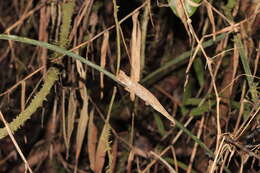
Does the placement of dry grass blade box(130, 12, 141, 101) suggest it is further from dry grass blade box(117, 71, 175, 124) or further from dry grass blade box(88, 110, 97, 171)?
dry grass blade box(88, 110, 97, 171)

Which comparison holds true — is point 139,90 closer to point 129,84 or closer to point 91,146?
point 129,84

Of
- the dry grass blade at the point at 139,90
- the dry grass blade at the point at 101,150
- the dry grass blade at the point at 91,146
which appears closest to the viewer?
the dry grass blade at the point at 139,90

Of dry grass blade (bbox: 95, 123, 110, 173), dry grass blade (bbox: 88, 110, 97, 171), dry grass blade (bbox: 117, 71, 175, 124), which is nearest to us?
dry grass blade (bbox: 117, 71, 175, 124)

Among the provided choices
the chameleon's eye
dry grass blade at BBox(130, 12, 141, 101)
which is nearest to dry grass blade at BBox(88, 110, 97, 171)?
dry grass blade at BBox(130, 12, 141, 101)

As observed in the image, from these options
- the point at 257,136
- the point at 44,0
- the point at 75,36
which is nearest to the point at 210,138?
the point at 257,136

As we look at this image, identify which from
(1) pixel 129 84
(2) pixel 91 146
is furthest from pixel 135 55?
(2) pixel 91 146

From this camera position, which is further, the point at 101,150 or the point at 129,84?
the point at 101,150

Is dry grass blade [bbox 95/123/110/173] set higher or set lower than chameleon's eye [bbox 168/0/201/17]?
lower

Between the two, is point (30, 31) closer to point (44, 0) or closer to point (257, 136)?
point (44, 0)

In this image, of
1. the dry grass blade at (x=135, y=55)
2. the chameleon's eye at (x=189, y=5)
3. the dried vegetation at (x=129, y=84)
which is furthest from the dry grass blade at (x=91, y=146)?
the chameleon's eye at (x=189, y=5)

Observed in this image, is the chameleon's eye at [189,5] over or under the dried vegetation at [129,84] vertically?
over

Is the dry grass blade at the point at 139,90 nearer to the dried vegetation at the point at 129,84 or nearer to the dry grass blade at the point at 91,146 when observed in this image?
the dried vegetation at the point at 129,84
